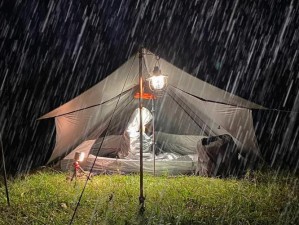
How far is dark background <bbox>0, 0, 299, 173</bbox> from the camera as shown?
34.3 ft

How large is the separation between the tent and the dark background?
Answer: 93.4 inches

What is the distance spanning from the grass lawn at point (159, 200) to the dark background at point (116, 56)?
316 cm

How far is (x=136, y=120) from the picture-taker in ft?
21.3

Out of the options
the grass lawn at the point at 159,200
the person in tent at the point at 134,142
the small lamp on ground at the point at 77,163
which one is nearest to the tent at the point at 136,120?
the person in tent at the point at 134,142

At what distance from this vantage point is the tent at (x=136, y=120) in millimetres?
5086

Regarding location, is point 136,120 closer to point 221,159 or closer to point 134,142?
point 134,142

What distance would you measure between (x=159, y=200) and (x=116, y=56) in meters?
15.5

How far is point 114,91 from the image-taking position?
5418mm

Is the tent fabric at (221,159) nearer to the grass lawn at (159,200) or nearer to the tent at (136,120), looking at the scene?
the tent at (136,120)

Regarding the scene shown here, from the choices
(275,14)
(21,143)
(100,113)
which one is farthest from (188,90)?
(275,14)

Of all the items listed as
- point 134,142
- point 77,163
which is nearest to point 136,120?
point 134,142

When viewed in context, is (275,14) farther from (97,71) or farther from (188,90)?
(188,90)

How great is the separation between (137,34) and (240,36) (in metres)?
6.67

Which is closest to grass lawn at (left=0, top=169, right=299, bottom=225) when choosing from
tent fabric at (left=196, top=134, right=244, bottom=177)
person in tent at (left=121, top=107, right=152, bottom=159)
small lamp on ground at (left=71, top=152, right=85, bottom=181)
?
small lamp on ground at (left=71, top=152, right=85, bottom=181)
